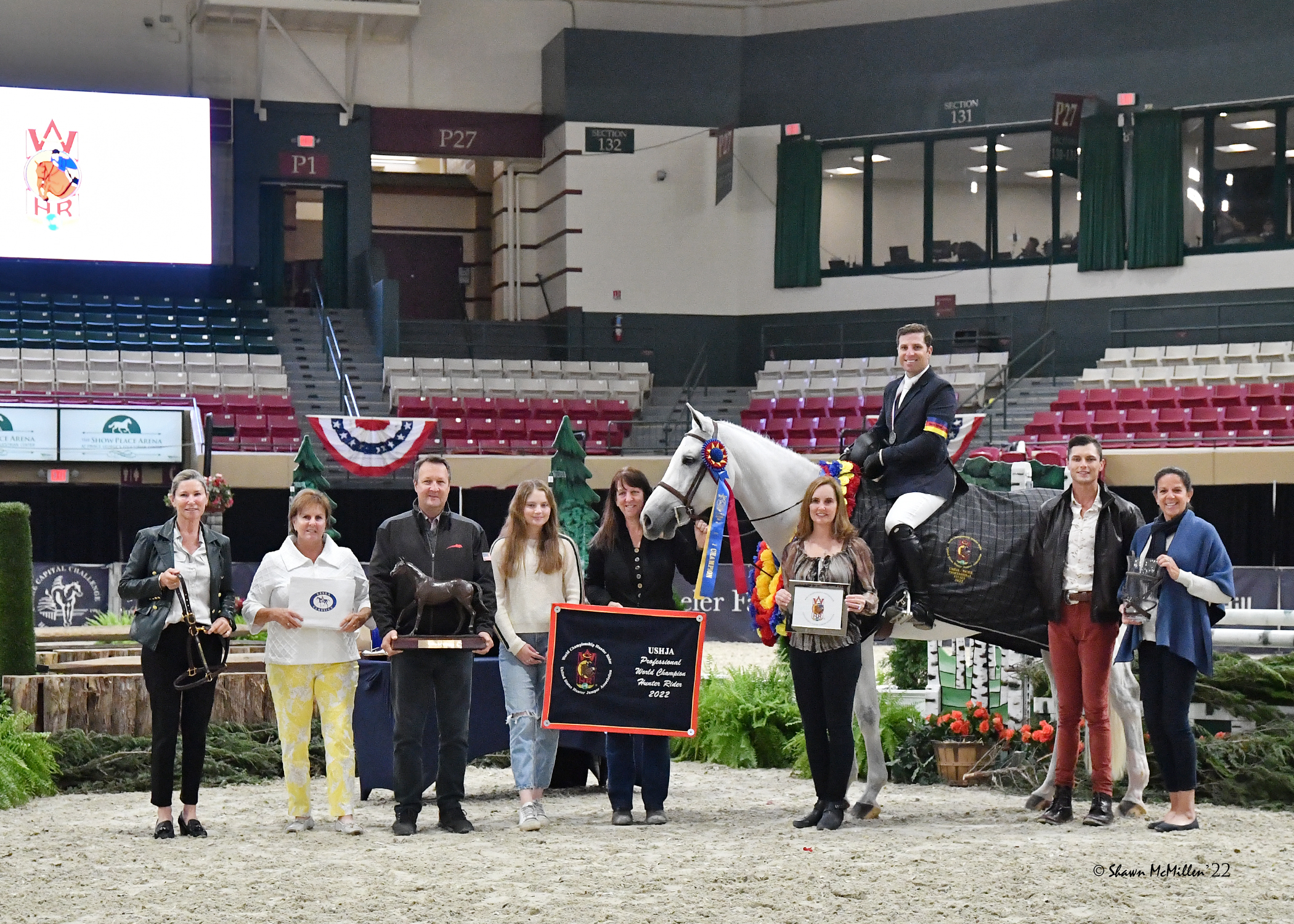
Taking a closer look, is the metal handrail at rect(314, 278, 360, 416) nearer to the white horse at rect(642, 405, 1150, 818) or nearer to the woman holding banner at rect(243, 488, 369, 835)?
the white horse at rect(642, 405, 1150, 818)

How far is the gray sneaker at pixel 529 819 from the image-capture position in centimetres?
748

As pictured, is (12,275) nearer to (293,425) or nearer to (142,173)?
(142,173)

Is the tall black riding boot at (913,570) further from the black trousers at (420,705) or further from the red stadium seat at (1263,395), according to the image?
the red stadium seat at (1263,395)

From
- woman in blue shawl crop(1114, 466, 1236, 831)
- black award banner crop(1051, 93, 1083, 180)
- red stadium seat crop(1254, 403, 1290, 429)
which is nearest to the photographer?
woman in blue shawl crop(1114, 466, 1236, 831)

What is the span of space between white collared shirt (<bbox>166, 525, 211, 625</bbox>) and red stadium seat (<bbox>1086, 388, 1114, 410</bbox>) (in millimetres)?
18148

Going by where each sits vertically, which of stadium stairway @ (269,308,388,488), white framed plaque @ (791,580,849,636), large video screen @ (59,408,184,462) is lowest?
white framed plaque @ (791,580,849,636)

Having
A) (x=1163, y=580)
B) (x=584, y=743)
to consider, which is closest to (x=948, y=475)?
(x=1163, y=580)

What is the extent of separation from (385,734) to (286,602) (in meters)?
1.40

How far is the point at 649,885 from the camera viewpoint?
6059mm

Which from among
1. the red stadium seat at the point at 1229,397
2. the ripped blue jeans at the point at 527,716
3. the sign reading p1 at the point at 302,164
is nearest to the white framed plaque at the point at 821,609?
the ripped blue jeans at the point at 527,716

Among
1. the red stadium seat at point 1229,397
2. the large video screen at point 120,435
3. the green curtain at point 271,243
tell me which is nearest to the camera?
the large video screen at point 120,435

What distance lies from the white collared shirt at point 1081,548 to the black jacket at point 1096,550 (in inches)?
0.6

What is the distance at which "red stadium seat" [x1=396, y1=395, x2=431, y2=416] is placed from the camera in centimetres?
2480

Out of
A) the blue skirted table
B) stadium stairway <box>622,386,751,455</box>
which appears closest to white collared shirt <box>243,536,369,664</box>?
the blue skirted table
